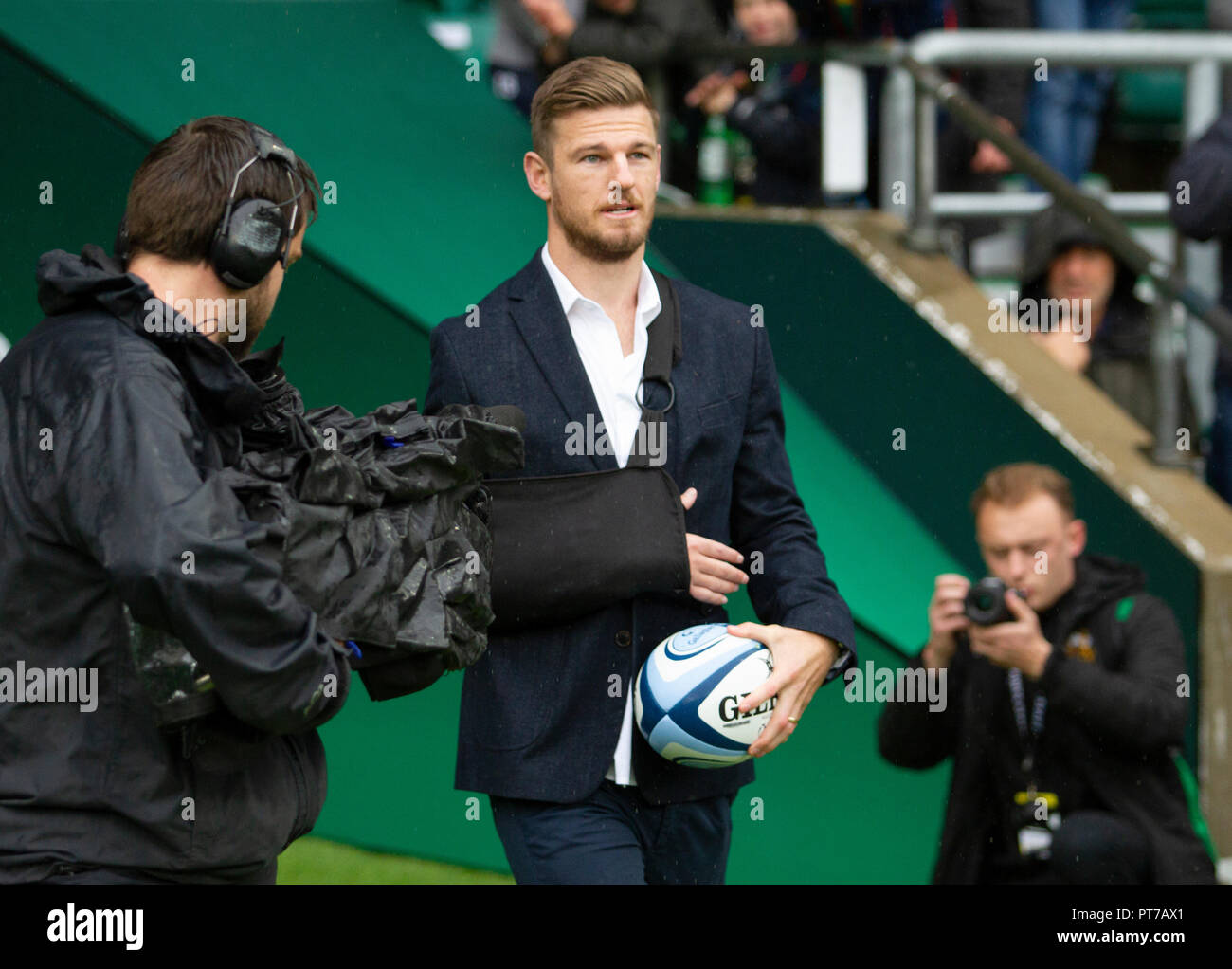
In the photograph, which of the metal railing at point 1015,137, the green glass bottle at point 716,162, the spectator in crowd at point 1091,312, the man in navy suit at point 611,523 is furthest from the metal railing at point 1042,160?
the man in navy suit at point 611,523

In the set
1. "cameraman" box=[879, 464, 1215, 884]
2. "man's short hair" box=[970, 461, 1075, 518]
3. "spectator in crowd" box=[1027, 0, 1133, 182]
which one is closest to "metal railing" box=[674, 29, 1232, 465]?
"spectator in crowd" box=[1027, 0, 1133, 182]

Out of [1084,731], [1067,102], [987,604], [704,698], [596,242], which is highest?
[1067,102]

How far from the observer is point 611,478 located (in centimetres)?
361

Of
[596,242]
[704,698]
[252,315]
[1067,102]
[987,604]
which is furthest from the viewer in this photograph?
[1067,102]

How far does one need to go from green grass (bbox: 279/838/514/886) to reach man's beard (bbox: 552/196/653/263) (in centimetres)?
245

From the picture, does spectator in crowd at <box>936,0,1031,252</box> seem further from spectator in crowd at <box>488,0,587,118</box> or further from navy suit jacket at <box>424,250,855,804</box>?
navy suit jacket at <box>424,250,855,804</box>

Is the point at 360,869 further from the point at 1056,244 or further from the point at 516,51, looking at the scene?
the point at 1056,244

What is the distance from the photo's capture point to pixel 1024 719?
4.64 meters

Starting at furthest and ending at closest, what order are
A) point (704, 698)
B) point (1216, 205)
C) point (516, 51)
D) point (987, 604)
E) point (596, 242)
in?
1. point (516, 51)
2. point (1216, 205)
3. point (987, 604)
4. point (596, 242)
5. point (704, 698)

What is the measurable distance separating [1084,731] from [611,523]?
1.73 meters

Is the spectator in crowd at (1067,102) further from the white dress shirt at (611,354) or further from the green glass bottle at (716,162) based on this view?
the white dress shirt at (611,354)

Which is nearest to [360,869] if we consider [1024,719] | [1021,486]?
[1024,719]

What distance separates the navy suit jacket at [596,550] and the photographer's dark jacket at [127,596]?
31.3 inches

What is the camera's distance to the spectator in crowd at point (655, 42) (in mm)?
5340
